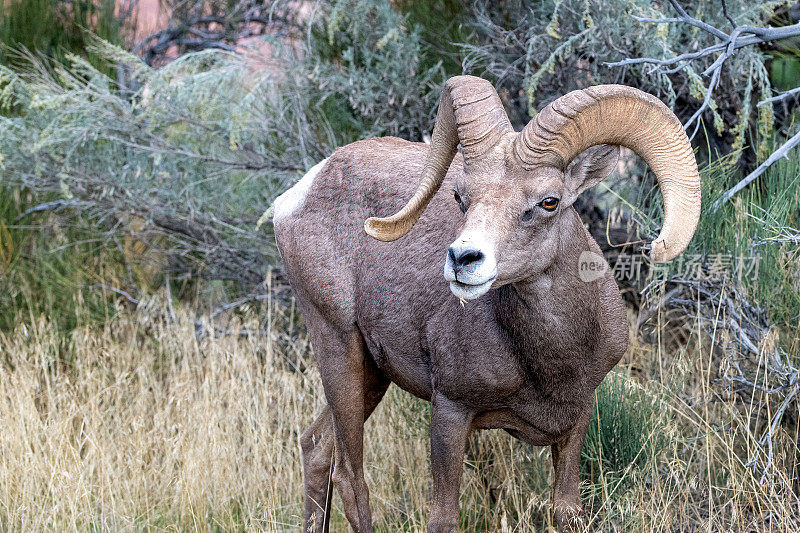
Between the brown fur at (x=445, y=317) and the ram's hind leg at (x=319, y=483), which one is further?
the ram's hind leg at (x=319, y=483)

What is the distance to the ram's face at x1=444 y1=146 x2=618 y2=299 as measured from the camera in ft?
9.54

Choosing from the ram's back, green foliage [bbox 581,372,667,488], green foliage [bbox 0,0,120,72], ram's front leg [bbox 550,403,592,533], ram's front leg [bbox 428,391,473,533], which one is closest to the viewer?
ram's front leg [bbox 428,391,473,533]

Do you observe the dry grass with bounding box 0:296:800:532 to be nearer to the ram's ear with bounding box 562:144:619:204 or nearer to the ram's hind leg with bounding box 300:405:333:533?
the ram's hind leg with bounding box 300:405:333:533

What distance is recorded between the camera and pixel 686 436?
481 cm

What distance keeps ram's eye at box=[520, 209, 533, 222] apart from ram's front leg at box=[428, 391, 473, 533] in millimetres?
898

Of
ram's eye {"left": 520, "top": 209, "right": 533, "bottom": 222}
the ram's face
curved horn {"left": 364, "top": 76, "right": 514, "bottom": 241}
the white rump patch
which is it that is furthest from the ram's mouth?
the white rump patch

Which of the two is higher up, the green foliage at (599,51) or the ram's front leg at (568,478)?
the green foliage at (599,51)

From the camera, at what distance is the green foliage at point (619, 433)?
4391 mm

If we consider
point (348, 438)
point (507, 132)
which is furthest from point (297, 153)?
point (507, 132)

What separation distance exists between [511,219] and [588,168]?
475mm

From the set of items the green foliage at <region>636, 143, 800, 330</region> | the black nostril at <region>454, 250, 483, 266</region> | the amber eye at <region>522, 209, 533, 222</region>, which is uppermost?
the amber eye at <region>522, 209, 533, 222</region>

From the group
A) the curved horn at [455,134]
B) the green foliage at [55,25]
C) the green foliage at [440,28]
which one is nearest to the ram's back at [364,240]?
the curved horn at [455,134]

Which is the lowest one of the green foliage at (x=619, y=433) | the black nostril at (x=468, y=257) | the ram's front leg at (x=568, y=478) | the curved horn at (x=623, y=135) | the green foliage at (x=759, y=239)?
the green foliage at (x=619, y=433)

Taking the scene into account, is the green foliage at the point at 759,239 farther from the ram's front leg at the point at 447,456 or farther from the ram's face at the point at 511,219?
the ram's front leg at the point at 447,456
